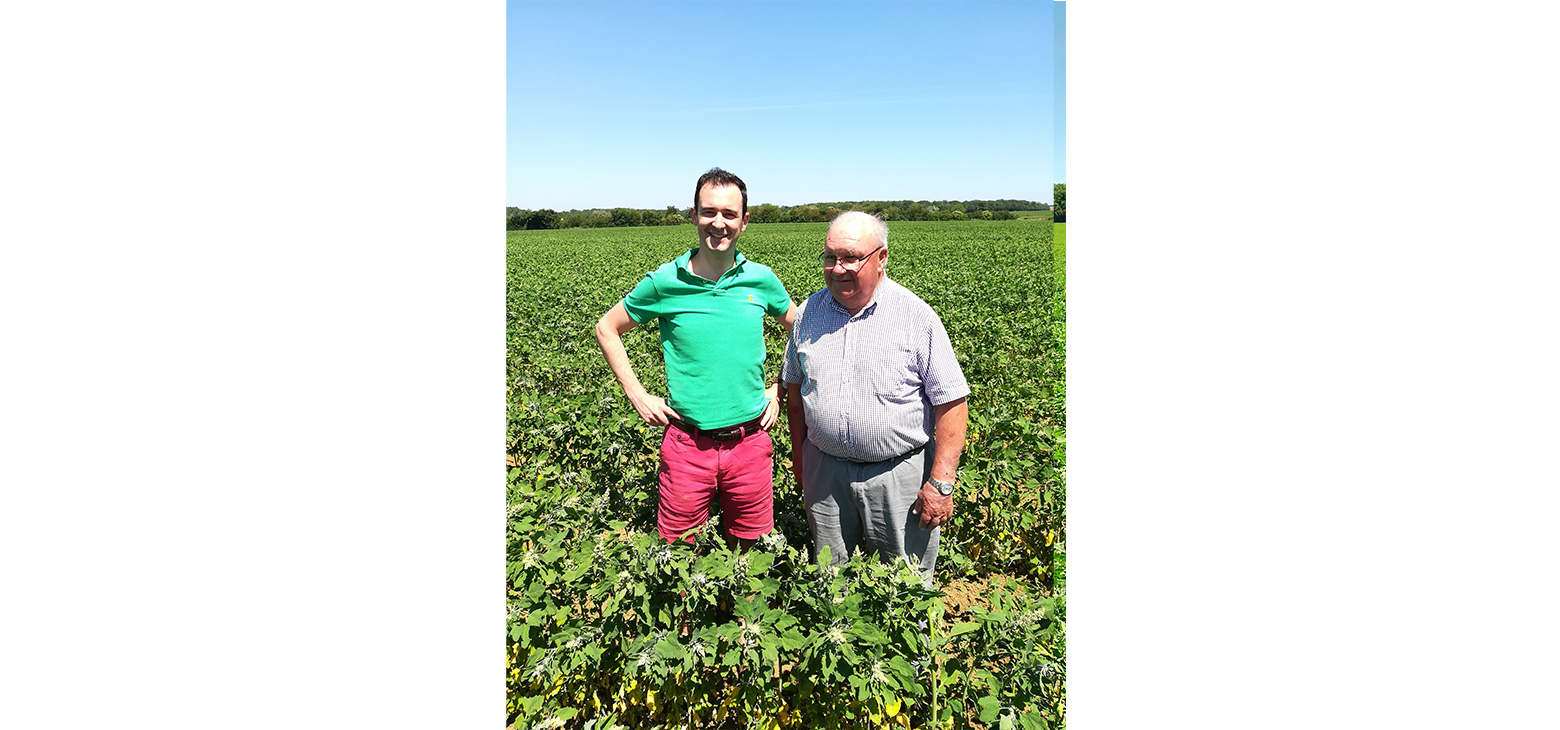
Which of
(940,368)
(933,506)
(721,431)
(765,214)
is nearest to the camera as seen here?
(940,368)

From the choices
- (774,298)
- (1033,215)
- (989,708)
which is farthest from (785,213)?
(989,708)

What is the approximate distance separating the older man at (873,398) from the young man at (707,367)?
0.16m

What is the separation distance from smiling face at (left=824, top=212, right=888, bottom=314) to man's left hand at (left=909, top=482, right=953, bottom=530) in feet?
2.16

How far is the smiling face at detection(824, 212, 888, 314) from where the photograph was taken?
1891mm

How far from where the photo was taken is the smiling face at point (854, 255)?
Result: 189 cm

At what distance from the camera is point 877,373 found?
6.56 feet

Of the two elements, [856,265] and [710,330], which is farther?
[710,330]

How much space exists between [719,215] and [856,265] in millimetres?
436

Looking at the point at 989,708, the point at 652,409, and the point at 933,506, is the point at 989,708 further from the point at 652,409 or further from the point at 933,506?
the point at 652,409

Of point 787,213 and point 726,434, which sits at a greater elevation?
point 787,213

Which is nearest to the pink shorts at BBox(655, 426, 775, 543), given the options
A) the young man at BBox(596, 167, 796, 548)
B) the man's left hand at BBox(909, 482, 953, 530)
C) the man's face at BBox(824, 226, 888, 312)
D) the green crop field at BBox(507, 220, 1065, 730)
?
the young man at BBox(596, 167, 796, 548)
